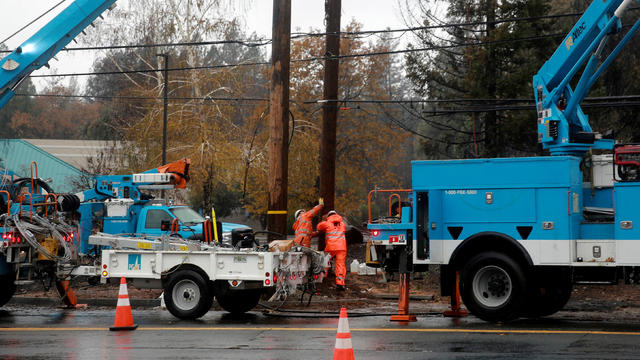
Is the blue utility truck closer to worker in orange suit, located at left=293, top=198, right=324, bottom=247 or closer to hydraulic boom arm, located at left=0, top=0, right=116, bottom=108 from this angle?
worker in orange suit, located at left=293, top=198, right=324, bottom=247

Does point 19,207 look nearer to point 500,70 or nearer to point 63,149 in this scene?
point 500,70

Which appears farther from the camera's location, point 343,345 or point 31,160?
point 31,160

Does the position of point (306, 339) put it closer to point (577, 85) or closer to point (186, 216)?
point (577, 85)

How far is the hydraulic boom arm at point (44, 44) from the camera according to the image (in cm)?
1611

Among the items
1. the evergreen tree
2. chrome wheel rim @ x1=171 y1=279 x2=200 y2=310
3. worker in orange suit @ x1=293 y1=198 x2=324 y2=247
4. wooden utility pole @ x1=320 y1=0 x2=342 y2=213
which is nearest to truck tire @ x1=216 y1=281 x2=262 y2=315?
chrome wheel rim @ x1=171 y1=279 x2=200 y2=310

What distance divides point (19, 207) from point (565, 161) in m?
10.4

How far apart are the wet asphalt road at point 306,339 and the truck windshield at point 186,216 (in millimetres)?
7811

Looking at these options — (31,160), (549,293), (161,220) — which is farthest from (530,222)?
(31,160)

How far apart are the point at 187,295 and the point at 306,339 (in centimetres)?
354

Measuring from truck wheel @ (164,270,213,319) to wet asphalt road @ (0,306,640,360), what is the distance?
25cm

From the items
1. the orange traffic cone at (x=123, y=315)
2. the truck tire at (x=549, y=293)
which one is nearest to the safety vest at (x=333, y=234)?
the truck tire at (x=549, y=293)

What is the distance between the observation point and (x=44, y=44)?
16250 mm

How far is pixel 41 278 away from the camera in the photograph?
15.5 meters

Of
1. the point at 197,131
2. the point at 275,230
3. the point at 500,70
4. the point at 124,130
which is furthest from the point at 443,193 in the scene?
the point at 124,130
